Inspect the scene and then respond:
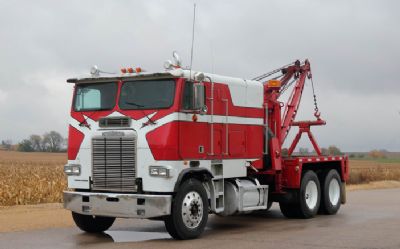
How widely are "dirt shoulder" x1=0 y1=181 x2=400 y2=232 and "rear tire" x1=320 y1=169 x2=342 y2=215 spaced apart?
6.53 meters

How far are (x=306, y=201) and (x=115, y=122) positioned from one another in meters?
5.99

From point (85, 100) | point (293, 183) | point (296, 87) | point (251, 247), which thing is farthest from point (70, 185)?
point (296, 87)

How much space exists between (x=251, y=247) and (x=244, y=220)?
4762 mm

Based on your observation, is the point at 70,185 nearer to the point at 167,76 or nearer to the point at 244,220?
the point at 167,76

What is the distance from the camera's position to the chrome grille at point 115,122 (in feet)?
39.9

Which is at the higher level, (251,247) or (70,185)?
(70,185)

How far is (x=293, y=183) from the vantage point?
1557cm

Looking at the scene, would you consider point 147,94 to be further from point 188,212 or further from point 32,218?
point 32,218

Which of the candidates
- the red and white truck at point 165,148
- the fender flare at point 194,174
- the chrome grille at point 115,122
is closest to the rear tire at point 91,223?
the red and white truck at point 165,148

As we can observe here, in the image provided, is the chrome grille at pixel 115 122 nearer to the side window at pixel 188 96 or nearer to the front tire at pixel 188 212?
the side window at pixel 188 96

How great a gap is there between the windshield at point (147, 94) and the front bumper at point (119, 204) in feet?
5.69

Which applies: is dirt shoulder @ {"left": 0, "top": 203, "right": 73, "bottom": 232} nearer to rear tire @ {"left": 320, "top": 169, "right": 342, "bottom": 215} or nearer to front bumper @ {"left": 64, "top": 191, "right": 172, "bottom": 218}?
front bumper @ {"left": 64, "top": 191, "right": 172, "bottom": 218}

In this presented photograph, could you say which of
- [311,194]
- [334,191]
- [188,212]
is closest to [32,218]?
[188,212]

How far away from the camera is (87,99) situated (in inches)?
509
